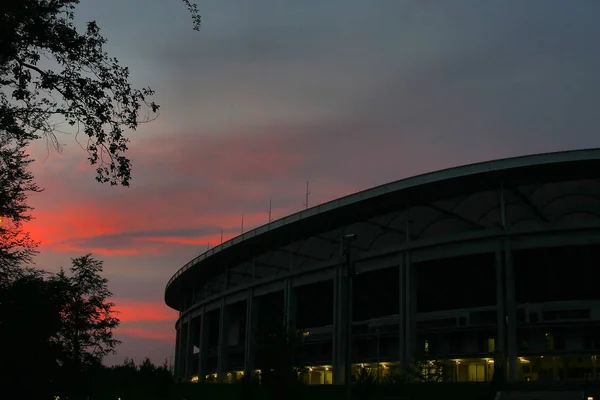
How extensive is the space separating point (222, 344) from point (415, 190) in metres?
36.5

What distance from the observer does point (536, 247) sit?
2154 inches

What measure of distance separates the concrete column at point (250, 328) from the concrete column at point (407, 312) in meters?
21.8

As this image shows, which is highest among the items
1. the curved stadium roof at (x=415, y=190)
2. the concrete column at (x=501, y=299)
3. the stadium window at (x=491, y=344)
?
the curved stadium roof at (x=415, y=190)

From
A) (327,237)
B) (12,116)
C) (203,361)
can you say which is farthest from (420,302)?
(12,116)

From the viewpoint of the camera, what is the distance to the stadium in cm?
5522

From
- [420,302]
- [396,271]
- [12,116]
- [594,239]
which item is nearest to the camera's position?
[12,116]

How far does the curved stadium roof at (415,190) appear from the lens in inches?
2136

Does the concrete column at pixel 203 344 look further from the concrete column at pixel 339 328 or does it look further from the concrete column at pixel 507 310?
the concrete column at pixel 507 310

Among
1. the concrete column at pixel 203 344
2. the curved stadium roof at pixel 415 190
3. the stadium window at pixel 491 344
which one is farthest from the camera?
the concrete column at pixel 203 344

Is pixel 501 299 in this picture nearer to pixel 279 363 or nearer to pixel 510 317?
pixel 510 317

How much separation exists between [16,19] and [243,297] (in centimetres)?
6748

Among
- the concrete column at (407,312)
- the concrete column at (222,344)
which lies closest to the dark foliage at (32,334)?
the concrete column at (407,312)

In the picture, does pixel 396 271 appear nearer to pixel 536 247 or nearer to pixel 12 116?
A: pixel 536 247

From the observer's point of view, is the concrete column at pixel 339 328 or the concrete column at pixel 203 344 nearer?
Result: the concrete column at pixel 339 328
